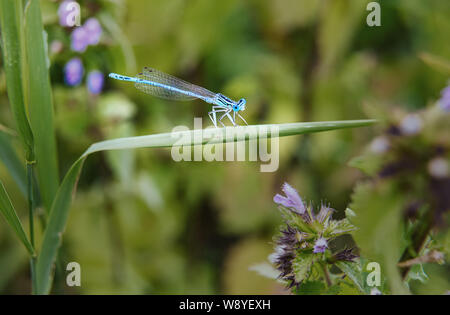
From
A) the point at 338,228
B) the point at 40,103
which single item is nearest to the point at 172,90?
the point at 40,103

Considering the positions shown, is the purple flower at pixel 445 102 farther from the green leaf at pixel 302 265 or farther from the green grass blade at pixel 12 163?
the green grass blade at pixel 12 163

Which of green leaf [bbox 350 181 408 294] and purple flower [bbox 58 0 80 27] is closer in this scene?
green leaf [bbox 350 181 408 294]

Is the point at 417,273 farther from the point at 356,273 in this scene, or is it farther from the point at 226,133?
the point at 226,133

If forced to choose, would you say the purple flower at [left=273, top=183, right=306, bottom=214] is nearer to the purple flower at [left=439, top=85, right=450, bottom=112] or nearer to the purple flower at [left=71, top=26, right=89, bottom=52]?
the purple flower at [left=439, top=85, right=450, bottom=112]

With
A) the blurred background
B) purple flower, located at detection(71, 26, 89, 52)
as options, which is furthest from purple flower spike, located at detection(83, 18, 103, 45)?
the blurred background

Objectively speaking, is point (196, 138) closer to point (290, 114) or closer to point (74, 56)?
point (74, 56)

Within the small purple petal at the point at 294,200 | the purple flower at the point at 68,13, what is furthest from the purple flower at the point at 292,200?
the purple flower at the point at 68,13
